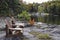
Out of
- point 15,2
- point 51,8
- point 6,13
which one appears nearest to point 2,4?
point 6,13

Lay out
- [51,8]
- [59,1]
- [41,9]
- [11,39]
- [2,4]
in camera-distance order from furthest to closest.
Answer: [41,9] → [51,8] → [59,1] → [2,4] → [11,39]

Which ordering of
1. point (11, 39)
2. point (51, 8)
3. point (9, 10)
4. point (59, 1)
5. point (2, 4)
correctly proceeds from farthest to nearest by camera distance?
point (51, 8)
point (59, 1)
point (9, 10)
point (2, 4)
point (11, 39)

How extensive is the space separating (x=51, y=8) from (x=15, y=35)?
42.5m

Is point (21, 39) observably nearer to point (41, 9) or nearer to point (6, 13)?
point (6, 13)

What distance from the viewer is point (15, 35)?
10109 mm

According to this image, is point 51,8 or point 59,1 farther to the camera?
point 51,8

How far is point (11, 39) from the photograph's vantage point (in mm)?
9570

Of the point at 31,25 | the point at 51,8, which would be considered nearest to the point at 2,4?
the point at 31,25

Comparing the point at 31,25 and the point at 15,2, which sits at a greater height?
the point at 15,2

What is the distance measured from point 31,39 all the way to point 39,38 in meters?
0.56

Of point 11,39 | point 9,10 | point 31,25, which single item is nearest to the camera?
point 11,39

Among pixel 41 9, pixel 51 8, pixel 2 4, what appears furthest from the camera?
pixel 41 9

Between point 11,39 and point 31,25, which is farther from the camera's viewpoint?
point 31,25

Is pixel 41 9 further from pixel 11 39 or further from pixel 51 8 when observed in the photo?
pixel 11 39
